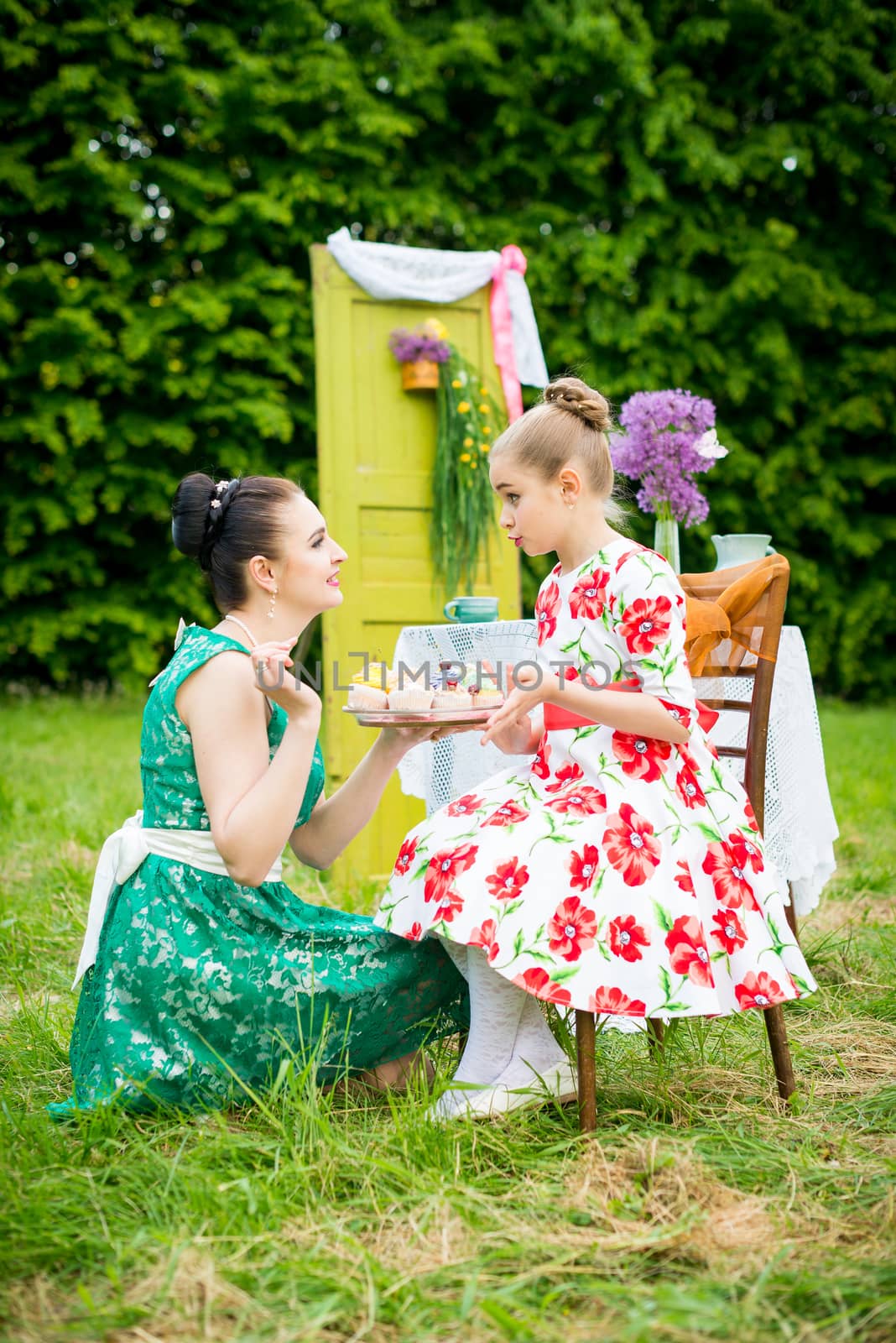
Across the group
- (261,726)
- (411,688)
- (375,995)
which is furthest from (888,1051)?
(261,726)

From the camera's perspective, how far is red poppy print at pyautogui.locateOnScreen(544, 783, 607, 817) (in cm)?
177

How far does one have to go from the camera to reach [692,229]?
328 inches

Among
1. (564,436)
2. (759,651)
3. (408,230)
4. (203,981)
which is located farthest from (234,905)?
(408,230)

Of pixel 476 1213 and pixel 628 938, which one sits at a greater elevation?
pixel 628 938

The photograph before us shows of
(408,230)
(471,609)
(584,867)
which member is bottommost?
(584,867)

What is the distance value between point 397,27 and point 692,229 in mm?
2501

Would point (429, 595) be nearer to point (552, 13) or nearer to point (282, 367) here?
point (282, 367)

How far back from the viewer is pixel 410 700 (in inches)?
75.5

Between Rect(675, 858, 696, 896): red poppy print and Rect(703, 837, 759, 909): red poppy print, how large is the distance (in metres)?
0.04

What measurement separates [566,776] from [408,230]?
7061 millimetres

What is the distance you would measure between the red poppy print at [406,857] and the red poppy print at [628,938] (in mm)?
363

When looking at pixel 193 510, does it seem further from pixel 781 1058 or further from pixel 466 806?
pixel 781 1058

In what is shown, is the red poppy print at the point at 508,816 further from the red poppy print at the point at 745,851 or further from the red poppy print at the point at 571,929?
the red poppy print at the point at 745,851

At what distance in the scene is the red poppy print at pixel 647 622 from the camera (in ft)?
5.88
